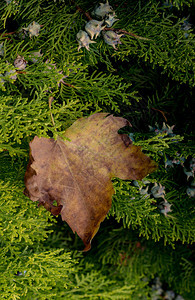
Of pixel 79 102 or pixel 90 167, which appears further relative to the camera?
pixel 79 102

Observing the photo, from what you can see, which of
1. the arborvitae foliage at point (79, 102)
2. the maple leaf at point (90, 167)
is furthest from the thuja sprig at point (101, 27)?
the maple leaf at point (90, 167)

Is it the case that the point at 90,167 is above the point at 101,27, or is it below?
below

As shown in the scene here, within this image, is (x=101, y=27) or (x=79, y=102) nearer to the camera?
(x=101, y=27)

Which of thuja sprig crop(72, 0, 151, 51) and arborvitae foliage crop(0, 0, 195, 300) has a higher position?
thuja sprig crop(72, 0, 151, 51)

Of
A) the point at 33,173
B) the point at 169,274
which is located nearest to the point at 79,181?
the point at 33,173

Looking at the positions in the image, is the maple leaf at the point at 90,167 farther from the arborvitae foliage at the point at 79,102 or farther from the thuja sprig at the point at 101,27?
the thuja sprig at the point at 101,27

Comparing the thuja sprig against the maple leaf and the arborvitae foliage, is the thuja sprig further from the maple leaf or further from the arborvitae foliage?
the maple leaf

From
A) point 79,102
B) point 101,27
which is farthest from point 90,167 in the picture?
point 101,27

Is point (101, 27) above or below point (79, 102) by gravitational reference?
above

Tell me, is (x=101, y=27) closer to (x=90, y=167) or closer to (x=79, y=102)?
(x=79, y=102)

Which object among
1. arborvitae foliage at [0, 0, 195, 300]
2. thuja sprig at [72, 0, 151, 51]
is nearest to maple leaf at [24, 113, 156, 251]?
arborvitae foliage at [0, 0, 195, 300]
